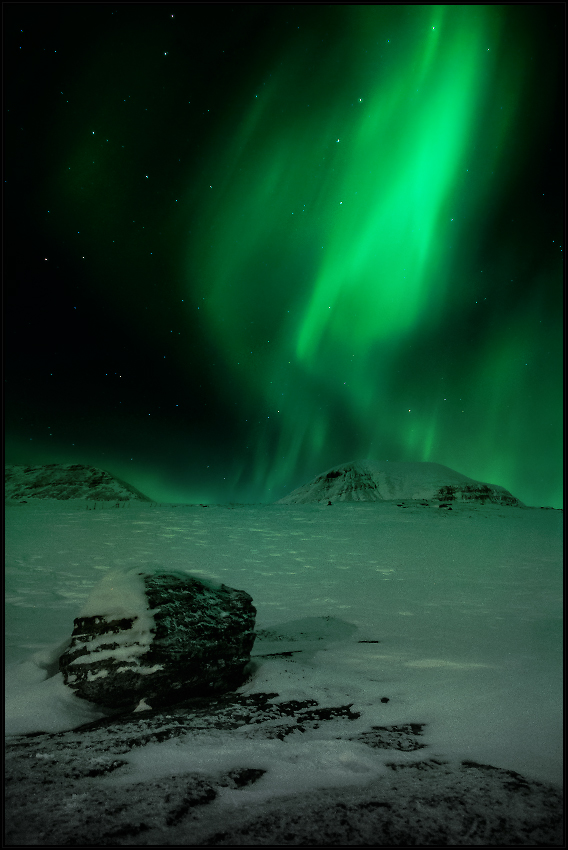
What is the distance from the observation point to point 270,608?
19.8 ft

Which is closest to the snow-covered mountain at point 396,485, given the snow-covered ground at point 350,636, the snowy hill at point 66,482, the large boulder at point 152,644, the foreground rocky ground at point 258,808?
the snowy hill at point 66,482

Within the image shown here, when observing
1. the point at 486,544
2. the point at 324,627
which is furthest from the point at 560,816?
the point at 486,544

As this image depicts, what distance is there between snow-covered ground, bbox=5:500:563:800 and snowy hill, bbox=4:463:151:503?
5887cm

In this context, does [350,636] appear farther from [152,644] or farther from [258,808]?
[258,808]

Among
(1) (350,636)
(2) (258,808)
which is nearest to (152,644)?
(2) (258,808)

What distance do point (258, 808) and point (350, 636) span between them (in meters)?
3.11

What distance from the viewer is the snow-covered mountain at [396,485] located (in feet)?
174

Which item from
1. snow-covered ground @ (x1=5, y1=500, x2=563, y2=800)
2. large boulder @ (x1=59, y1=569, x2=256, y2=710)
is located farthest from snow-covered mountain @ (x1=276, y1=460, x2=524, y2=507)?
large boulder @ (x1=59, y1=569, x2=256, y2=710)

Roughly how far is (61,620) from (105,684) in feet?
8.35

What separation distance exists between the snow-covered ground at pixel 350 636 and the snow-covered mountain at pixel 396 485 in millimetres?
41153

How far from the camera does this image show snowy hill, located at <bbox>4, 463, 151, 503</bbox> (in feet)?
217

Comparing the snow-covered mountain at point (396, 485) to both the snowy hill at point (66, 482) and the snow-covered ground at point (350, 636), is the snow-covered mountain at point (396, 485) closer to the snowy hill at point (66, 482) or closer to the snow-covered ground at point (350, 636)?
the snowy hill at point (66, 482)

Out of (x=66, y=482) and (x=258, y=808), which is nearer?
(x=258, y=808)

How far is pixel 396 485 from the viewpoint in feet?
187
